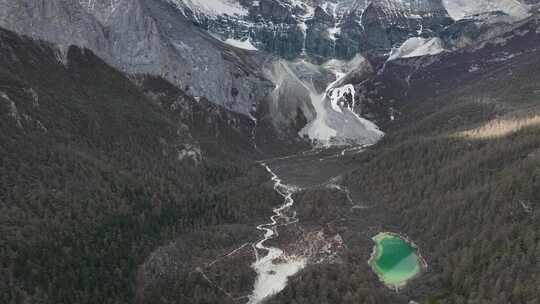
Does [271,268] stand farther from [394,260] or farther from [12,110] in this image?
[12,110]

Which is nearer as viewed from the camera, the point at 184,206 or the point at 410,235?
the point at 410,235

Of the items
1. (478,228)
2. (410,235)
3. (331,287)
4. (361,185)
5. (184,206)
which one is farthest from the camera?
(361,185)

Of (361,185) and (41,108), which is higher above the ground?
(41,108)

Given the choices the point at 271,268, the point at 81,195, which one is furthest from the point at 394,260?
the point at 81,195

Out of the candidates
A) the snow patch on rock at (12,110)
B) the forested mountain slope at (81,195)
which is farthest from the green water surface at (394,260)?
the snow patch on rock at (12,110)

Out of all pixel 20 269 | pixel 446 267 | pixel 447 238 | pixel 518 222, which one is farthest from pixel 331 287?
pixel 20 269

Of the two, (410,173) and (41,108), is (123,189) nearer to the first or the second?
(41,108)

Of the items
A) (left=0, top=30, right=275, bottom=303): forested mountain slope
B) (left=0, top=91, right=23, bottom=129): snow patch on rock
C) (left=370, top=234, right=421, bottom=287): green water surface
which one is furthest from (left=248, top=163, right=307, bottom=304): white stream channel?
(left=0, top=91, right=23, bottom=129): snow patch on rock

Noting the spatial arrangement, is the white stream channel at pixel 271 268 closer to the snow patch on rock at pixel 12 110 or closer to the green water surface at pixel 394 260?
the green water surface at pixel 394 260

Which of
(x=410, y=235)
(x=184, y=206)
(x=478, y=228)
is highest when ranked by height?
(x=478, y=228)
